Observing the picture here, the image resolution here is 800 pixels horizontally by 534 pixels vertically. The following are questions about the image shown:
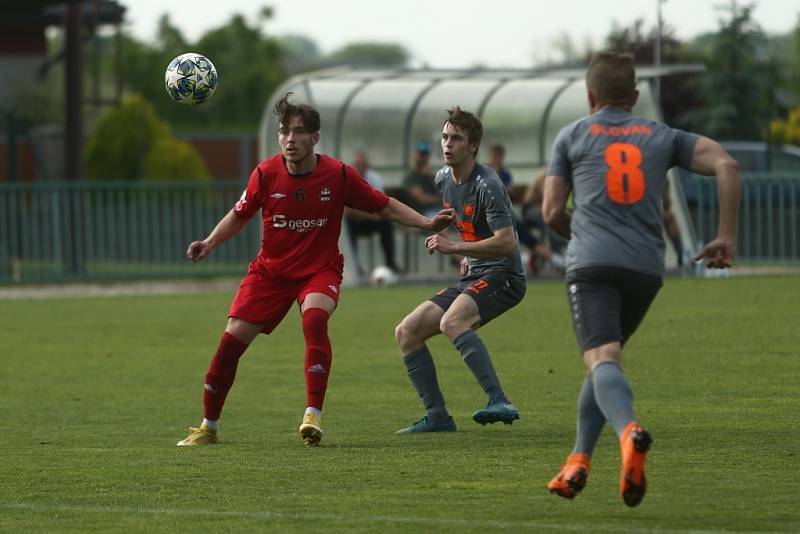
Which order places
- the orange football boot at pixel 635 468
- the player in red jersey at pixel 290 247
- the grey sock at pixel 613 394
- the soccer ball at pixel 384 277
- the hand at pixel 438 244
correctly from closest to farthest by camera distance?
1. the orange football boot at pixel 635 468
2. the grey sock at pixel 613 394
3. the hand at pixel 438 244
4. the player in red jersey at pixel 290 247
5. the soccer ball at pixel 384 277

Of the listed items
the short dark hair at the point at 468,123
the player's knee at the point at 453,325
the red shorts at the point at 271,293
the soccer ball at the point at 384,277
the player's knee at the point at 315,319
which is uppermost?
the short dark hair at the point at 468,123

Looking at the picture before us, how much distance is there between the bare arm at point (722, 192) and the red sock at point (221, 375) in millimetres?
3493

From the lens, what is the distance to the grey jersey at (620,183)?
7383 millimetres

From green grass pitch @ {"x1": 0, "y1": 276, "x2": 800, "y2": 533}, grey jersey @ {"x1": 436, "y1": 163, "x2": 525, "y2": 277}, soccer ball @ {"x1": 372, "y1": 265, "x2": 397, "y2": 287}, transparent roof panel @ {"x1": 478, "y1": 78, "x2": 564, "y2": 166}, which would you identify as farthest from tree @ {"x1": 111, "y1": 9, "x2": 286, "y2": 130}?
grey jersey @ {"x1": 436, "y1": 163, "x2": 525, "y2": 277}

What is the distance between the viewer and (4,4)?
102 ft

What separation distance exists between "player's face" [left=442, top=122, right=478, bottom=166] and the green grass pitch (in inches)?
62.2

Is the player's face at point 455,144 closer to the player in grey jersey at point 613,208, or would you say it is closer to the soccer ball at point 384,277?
the player in grey jersey at point 613,208

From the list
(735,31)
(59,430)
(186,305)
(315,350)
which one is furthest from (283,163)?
(735,31)

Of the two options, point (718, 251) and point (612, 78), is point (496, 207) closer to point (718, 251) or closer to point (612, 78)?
point (612, 78)

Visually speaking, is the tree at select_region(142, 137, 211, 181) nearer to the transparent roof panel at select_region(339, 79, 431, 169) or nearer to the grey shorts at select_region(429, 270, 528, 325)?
the transparent roof panel at select_region(339, 79, 431, 169)

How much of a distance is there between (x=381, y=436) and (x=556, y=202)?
3.04 m

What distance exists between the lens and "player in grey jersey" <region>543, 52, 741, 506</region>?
732cm

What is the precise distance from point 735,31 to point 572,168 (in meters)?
38.5

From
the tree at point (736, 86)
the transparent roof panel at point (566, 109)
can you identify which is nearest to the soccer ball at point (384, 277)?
the transparent roof panel at point (566, 109)
